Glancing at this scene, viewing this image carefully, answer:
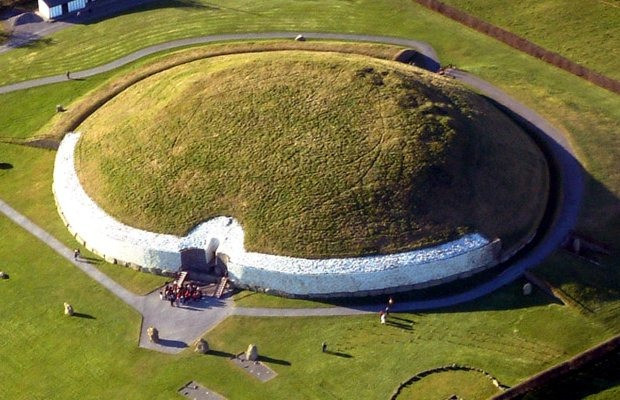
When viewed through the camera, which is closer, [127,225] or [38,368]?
[38,368]

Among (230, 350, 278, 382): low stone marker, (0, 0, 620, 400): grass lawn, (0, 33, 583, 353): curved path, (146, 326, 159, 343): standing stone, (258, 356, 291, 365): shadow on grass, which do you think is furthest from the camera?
(0, 33, 583, 353): curved path

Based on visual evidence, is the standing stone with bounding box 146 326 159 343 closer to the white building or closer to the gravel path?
the gravel path

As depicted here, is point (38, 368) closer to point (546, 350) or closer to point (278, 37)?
point (546, 350)

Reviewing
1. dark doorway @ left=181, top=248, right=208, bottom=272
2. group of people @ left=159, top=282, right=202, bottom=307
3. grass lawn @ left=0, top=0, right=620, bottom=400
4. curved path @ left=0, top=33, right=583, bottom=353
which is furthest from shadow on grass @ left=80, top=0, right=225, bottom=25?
group of people @ left=159, top=282, right=202, bottom=307

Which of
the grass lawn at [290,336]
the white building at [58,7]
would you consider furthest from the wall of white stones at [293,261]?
the white building at [58,7]

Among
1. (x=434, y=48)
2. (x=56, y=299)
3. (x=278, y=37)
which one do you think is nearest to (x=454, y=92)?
(x=434, y=48)

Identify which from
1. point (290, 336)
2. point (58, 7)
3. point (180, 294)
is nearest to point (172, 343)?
point (180, 294)
